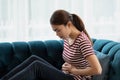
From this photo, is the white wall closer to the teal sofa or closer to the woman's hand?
the teal sofa

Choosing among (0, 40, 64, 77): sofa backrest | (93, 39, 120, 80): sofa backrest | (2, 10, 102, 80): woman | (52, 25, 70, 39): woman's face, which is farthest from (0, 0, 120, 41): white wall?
(52, 25, 70, 39): woman's face

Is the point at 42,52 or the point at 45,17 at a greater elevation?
the point at 45,17

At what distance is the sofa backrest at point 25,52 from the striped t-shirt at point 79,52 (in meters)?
0.54

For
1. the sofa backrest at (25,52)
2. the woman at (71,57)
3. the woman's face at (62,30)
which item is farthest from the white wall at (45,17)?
the woman's face at (62,30)

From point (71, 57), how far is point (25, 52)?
689 millimetres

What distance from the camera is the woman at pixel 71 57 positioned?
183cm

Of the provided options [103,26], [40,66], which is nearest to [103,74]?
[40,66]

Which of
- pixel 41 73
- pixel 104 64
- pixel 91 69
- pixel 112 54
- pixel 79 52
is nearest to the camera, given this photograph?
pixel 91 69

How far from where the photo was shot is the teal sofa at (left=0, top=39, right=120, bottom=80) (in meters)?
2.28

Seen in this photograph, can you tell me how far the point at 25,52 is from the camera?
2516 millimetres

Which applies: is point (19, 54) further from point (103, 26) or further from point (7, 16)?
point (103, 26)

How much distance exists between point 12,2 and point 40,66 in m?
1.07

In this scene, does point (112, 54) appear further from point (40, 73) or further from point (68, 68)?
point (40, 73)

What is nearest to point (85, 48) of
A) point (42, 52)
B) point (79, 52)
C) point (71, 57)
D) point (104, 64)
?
point (79, 52)
